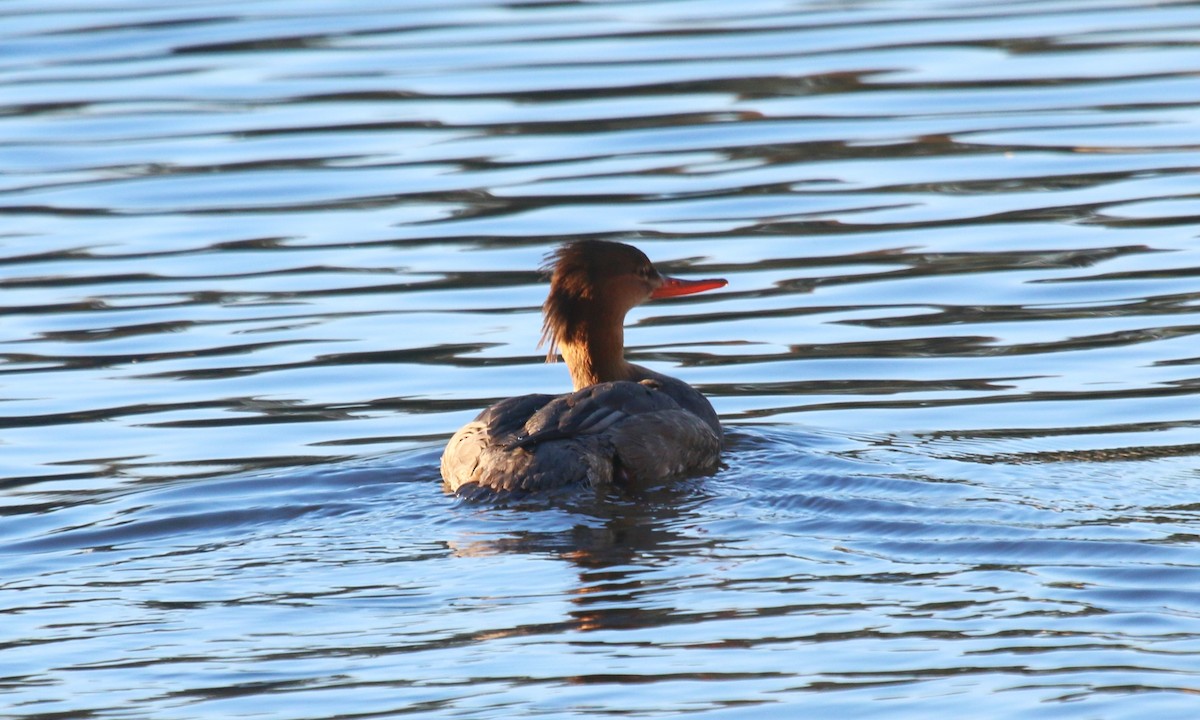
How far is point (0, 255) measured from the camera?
12.6m

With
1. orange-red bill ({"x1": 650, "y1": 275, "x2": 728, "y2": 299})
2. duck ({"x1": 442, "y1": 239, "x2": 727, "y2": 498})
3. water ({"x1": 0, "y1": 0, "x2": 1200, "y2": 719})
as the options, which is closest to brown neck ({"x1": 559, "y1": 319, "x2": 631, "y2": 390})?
duck ({"x1": 442, "y1": 239, "x2": 727, "y2": 498})

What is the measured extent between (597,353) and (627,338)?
182cm

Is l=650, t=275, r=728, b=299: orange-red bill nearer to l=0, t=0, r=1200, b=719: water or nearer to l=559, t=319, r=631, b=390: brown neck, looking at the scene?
l=559, t=319, r=631, b=390: brown neck

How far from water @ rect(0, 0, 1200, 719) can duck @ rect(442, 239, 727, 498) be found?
19cm

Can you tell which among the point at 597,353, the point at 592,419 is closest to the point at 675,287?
the point at 597,353

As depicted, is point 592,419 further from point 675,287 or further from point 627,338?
point 627,338

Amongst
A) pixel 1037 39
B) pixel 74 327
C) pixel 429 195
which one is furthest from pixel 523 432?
pixel 1037 39

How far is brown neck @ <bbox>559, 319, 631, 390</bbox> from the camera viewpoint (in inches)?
362

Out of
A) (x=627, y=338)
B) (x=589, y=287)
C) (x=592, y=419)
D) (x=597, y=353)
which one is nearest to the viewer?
(x=592, y=419)

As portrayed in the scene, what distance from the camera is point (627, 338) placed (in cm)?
1104

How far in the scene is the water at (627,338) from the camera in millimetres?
5938

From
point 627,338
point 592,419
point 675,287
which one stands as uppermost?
point 675,287

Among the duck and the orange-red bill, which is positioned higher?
the orange-red bill

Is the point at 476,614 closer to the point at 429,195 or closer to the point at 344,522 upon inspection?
the point at 344,522
